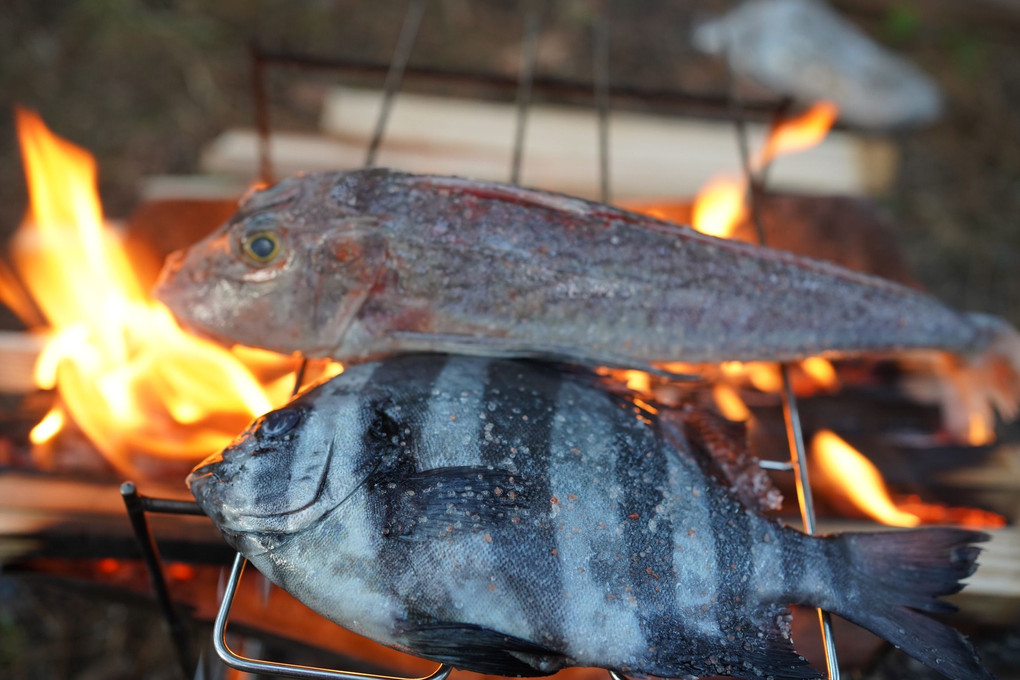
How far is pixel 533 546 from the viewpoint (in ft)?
5.60

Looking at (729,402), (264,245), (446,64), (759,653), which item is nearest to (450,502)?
(759,653)

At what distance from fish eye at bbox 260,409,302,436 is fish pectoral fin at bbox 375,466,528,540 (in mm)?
329

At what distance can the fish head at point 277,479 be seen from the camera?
167cm

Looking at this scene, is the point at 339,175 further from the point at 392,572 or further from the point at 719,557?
the point at 719,557

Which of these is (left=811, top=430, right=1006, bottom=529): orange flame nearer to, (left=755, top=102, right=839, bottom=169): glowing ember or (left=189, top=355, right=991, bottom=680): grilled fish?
(left=189, top=355, right=991, bottom=680): grilled fish

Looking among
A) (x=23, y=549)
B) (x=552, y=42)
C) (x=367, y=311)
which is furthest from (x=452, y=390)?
(x=552, y=42)

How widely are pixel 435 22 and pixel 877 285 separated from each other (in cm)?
508

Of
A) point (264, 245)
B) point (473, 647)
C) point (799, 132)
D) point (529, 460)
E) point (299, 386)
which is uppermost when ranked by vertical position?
point (799, 132)

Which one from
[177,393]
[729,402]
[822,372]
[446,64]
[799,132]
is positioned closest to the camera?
[177,393]

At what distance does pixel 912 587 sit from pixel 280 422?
1875 mm

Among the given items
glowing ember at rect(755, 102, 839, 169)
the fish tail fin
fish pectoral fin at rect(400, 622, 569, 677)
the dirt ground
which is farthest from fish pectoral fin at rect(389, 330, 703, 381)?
the dirt ground

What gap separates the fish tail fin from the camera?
1.73 m

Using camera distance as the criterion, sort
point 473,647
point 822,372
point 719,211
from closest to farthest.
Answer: point 473,647 → point 822,372 → point 719,211

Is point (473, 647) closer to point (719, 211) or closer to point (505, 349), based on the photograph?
point (505, 349)
